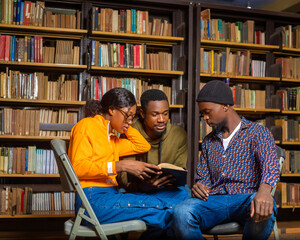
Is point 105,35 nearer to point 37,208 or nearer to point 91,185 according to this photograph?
point 37,208

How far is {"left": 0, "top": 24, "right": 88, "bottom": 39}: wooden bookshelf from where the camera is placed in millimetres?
3238

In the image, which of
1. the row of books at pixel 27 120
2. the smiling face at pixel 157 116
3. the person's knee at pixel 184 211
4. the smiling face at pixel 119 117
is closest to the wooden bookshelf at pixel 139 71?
the row of books at pixel 27 120

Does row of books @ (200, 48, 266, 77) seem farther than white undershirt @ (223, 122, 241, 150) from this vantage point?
Yes

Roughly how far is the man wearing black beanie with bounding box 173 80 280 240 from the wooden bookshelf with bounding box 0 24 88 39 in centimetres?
198

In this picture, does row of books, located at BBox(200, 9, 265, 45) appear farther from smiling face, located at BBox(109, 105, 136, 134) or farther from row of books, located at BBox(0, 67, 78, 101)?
smiling face, located at BBox(109, 105, 136, 134)

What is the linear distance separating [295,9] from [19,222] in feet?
14.7

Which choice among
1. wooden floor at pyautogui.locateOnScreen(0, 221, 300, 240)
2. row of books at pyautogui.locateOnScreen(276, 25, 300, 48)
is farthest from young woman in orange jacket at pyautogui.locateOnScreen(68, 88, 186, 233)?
row of books at pyautogui.locateOnScreen(276, 25, 300, 48)

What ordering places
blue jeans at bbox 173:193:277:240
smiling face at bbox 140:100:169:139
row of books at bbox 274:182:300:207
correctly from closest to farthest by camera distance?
blue jeans at bbox 173:193:277:240
smiling face at bbox 140:100:169:139
row of books at bbox 274:182:300:207

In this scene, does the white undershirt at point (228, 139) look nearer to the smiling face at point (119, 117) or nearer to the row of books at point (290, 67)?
the smiling face at point (119, 117)

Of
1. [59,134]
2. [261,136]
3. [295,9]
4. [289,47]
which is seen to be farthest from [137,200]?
[295,9]

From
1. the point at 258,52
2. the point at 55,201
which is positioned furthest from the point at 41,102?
the point at 258,52

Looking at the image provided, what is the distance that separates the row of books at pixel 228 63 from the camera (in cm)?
363

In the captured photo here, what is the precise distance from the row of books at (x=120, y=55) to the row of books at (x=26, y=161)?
1.02 metres

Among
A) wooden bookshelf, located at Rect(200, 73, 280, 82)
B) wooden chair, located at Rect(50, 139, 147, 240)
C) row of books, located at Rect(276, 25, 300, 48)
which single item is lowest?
wooden chair, located at Rect(50, 139, 147, 240)
